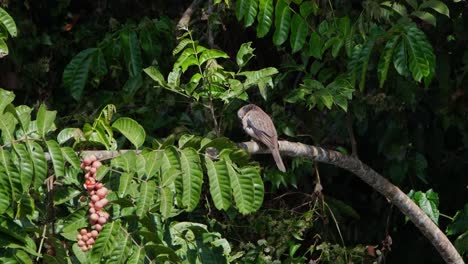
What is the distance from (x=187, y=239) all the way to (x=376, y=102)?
5.10 feet

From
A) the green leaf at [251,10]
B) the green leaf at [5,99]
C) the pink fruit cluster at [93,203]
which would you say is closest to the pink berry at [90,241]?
the pink fruit cluster at [93,203]

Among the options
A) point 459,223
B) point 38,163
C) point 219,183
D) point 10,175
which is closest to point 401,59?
point 459,223

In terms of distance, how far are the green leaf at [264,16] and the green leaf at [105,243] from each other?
1534mm

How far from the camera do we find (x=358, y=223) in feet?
20.7

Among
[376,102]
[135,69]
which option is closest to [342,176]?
[376,102]

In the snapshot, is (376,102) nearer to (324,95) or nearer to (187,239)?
(324,95)

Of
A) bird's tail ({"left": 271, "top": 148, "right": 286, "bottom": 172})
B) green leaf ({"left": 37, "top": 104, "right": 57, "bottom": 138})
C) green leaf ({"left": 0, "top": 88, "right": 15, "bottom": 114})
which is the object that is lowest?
bird's tail ({"left": 271, "top": 148, "right": 286, "bottom": 172})

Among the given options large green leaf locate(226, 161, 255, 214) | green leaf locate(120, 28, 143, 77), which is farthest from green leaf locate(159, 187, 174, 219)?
green leaf locate(120, 28, 143, 77)

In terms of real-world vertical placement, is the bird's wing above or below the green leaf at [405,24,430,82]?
below

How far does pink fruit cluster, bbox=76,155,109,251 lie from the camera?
3.43m

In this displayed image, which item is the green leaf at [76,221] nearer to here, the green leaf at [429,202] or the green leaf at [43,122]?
the green leaf at [43,122]

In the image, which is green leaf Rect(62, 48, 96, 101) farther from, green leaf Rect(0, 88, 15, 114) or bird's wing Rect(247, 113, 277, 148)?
green leaf Rect(0, 88, 15, 114)

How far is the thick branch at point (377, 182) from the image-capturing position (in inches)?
180

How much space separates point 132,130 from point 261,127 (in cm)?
145
